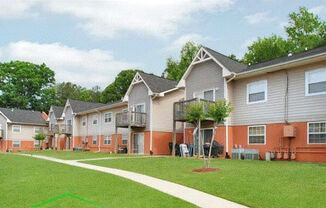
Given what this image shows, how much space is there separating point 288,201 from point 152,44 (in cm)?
1887

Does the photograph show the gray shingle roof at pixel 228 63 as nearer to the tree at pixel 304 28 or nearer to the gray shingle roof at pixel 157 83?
the gray shingle roof at pixel 157 83

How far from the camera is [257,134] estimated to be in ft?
67.5

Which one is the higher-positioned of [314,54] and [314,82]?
[314,54]

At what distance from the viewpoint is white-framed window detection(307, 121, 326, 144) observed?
17.4 m

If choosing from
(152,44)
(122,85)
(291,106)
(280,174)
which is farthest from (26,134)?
(280,174)

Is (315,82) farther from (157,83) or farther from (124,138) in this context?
(124,138)

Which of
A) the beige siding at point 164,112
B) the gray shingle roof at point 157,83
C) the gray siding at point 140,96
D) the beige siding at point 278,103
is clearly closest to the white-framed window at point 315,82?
the beige siding at point 278,103

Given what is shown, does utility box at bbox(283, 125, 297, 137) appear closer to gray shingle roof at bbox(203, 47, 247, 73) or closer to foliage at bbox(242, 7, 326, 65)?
gray shingle roof at bbox(203, 47, 247, 73)

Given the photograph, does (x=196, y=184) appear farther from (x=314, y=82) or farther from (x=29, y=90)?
(x=29, y=90)

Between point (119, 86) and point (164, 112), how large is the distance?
106ft

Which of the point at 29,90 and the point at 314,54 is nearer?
the point at 314,54

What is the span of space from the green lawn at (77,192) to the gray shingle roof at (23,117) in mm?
38481

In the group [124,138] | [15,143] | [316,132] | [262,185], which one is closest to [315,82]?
[316,132]

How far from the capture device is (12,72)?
2566 inches
